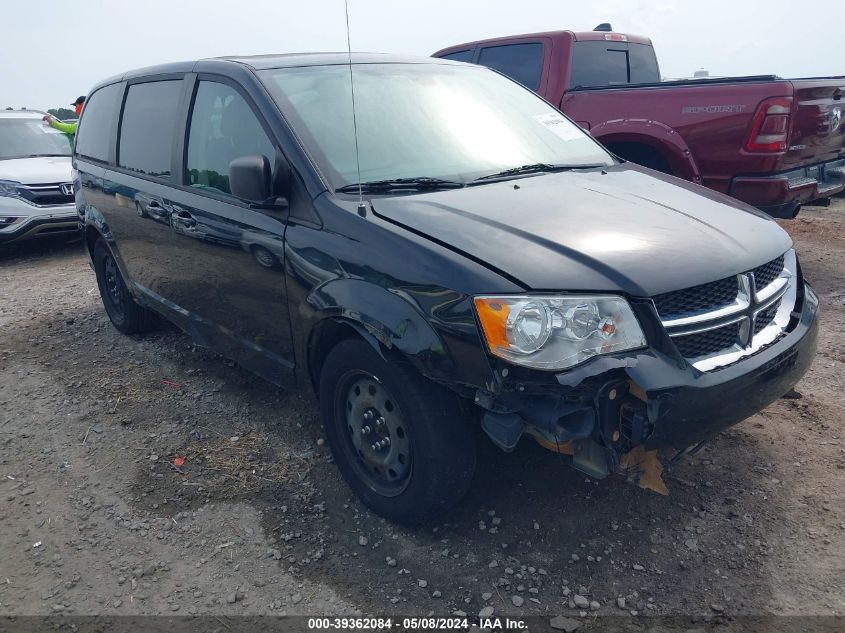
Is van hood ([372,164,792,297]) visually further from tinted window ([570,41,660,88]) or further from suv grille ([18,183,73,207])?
suv grille ([18,183,73,207])

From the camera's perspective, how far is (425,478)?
267 centimetres

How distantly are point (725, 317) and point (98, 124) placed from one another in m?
4.52

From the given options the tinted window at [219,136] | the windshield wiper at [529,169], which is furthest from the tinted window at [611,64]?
the tinted window at [219,136]

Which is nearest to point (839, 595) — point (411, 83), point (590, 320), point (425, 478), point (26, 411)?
point (590, 320)

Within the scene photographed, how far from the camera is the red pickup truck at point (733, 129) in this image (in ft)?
17.6

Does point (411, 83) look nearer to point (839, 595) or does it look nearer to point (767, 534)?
point (767, 534)

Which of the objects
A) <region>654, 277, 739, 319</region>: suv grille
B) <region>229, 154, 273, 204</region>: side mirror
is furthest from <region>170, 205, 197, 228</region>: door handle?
<region>654, 277, 739, 319</region>: suv grille

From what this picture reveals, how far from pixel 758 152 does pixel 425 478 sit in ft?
13.6

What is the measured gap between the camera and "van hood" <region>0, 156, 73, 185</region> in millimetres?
8656

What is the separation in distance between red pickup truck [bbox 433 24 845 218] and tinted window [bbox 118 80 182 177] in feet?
12.3

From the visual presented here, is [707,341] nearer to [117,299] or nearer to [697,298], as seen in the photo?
[697,298]

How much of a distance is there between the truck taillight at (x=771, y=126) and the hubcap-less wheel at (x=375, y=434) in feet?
13.2

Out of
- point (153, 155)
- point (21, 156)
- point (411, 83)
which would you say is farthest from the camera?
point (21, 156)

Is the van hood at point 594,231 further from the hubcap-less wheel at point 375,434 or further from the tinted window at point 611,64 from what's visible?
the tinted window at point 611,64
